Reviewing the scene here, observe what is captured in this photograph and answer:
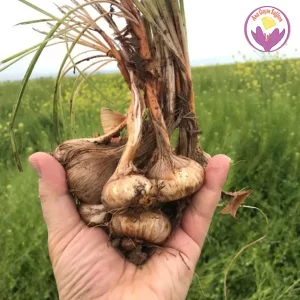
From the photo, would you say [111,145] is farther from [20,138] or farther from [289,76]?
[289,76]

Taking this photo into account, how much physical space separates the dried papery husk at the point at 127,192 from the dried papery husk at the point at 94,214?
3.9 inches

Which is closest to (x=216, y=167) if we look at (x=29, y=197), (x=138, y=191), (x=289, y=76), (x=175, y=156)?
(x=175, y=156)

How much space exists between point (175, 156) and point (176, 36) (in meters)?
0.28

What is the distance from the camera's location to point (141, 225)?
0.94 meters

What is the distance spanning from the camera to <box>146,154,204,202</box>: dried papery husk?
3.06 feet

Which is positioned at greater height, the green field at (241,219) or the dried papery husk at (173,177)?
the dried papery husk at (173,177)

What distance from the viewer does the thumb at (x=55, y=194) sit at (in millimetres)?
1033

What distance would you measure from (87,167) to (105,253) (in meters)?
0.20

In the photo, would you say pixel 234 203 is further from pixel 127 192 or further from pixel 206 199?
pixel 127 192

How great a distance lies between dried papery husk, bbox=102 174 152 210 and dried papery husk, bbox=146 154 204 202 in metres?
0.03

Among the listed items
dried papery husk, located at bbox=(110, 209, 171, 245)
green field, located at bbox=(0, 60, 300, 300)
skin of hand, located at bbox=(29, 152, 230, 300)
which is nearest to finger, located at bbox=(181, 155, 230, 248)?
skin of hand, located at bbox=(29, 152, 230, 300)

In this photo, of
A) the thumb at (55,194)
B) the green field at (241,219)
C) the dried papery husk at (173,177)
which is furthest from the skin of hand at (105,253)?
the green field at (241,219)

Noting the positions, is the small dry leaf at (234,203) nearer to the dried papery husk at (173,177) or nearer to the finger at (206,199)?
the finger at (206,199)

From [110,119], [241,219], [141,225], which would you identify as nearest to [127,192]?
[141,225]
